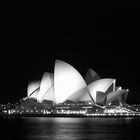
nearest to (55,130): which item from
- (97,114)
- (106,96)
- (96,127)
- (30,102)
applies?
(96,127)

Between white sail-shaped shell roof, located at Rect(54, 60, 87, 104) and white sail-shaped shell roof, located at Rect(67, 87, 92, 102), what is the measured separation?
3.91 feet

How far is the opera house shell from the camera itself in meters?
112

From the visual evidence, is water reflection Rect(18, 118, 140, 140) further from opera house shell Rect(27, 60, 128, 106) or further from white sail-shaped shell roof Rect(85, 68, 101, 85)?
white sail-shaped shell roof Rect(85, 68, 101, 85)

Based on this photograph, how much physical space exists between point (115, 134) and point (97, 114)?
52.1 m

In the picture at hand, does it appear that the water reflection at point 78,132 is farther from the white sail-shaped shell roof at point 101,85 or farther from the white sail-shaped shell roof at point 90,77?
the white sail-shaped shell roof at point 90,77

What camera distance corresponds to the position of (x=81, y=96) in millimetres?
120688

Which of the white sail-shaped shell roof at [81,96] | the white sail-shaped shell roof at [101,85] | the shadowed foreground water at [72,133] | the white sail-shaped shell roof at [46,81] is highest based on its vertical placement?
the white sail-shaped shell roof at [46,81]

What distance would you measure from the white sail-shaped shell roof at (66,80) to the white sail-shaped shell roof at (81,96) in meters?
1.19

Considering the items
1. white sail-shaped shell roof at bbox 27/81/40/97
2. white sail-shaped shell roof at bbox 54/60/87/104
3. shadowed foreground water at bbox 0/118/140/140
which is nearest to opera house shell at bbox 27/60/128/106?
white sail-shaped shell roof at bbox 54/60/87/104

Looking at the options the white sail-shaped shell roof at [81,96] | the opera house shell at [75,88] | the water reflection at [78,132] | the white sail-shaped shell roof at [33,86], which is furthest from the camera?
the white sail-shaped shell roof at [33,86]

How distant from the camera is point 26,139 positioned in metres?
73.2

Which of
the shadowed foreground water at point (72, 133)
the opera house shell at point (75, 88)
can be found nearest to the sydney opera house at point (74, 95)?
the opera house shell at point (75, 88)

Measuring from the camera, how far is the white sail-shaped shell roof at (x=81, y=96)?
11825 cm

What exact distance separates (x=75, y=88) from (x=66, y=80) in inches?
170
